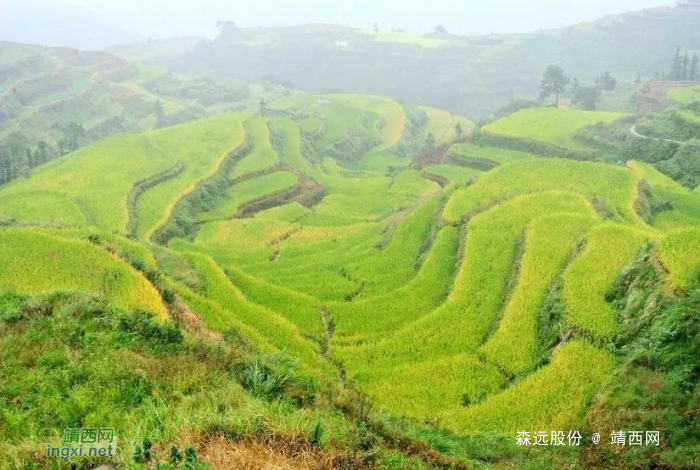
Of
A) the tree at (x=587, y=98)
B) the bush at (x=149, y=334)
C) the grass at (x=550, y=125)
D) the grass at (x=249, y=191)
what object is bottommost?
the grass at (x=249, y=191)

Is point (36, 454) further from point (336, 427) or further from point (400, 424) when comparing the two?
point (400, 424)

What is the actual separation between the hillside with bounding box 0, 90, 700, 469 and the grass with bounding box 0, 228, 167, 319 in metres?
0.07

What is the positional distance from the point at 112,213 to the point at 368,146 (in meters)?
31.9

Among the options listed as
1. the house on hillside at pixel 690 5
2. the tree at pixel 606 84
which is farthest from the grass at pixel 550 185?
the house on hillside at pixel 690 5

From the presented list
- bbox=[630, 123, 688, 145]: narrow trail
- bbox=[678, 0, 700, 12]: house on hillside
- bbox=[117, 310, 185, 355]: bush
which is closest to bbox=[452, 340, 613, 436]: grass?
bbox=[117, 310, 185, 355]: bush

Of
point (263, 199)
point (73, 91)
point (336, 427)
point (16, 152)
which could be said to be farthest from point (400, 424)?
point (73, 91)

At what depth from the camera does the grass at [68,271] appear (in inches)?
454

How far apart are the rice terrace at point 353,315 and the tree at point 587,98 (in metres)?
24.3

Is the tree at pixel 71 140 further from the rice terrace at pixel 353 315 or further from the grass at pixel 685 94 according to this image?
the grass at pixel 685 94

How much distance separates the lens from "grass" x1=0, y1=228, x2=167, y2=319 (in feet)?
37.9

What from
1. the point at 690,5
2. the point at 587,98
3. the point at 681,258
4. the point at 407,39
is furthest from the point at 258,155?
the point at 690,5

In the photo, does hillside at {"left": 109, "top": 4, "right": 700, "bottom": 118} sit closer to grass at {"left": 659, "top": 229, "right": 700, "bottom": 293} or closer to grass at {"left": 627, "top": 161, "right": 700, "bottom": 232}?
grass at {"left": 627, "top": 161, "right": 700, "bottom": 232}

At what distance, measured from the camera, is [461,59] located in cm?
10094

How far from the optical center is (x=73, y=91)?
6178cm
